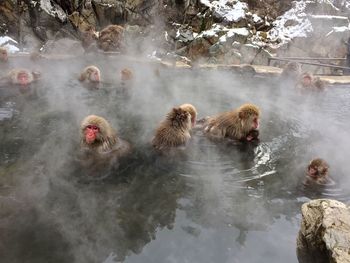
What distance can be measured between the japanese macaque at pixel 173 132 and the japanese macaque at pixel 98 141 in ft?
1.58

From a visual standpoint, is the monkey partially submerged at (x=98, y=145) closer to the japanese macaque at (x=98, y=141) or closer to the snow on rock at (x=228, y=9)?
the japanese macaque at (x=98, y=141)

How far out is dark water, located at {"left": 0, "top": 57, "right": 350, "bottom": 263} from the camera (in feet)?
10.6

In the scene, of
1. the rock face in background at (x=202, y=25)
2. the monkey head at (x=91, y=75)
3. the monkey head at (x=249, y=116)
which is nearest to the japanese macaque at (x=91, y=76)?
the monkey head at (x=91, y=75)

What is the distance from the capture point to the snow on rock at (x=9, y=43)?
40.1 feet

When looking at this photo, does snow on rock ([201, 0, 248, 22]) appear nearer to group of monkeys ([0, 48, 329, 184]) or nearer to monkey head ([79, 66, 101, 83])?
monkey head ([79, 66, 101, 83])

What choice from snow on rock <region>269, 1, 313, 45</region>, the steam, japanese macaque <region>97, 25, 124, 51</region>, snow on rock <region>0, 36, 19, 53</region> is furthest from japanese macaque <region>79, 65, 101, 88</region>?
snow on rock <region>269, 1, 313, 45</region>

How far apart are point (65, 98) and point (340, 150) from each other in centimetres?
519

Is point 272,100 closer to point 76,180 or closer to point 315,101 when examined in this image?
point 315,101

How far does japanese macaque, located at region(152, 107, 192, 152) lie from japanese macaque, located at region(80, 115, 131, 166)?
1.58 ft

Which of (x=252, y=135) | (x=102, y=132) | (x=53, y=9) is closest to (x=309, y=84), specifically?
(x=252, y=135)

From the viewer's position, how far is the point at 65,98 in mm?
7660

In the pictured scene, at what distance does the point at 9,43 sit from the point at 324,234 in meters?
12.3

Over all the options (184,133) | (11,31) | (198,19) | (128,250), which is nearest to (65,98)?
(184,133)

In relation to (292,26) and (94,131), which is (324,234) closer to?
(94,131)
